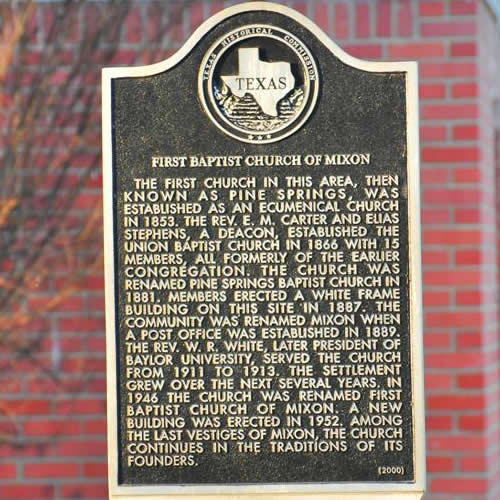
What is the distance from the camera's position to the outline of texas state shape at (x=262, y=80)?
143 inches

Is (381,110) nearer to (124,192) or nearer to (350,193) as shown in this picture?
(350,193)

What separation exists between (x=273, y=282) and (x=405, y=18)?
71.1 inches

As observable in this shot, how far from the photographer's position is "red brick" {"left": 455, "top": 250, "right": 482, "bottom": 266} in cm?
478

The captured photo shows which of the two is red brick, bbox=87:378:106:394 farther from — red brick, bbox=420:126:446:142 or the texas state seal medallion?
red brick, bbox=420:126:446:142

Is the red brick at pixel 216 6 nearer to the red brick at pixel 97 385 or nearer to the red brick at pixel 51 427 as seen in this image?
the red brick at pixel 97 385

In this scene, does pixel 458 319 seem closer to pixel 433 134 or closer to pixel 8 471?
pixel 433 134

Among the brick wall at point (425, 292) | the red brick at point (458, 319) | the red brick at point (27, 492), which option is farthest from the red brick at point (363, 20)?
the red brick at point (27, 492)

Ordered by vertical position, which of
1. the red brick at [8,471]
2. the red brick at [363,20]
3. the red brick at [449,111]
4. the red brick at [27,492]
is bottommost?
the red brick at [27,492]

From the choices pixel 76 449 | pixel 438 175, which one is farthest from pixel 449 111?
pixel 76 449

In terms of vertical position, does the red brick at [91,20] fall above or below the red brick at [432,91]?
above

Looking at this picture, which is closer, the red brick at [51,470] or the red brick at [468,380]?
the red brick at [468,380]

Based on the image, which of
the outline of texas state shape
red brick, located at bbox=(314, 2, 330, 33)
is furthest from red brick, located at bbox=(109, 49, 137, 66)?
the outline of texas state shape

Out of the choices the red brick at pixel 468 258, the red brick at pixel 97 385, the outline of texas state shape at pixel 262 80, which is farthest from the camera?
the red brick at pixel 97 385

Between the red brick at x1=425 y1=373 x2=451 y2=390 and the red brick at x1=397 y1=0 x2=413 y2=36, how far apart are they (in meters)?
1.61
